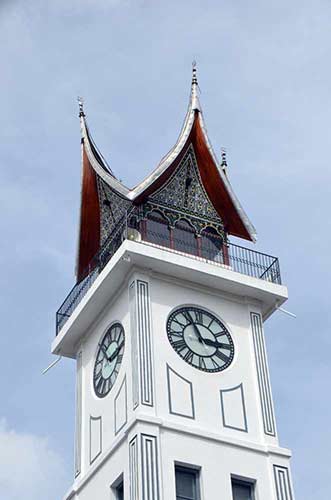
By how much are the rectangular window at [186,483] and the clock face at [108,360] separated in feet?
9.59

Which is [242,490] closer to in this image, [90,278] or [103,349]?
[103,349]

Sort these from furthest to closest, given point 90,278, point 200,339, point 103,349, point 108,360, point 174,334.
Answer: point 90,278, point 103,349, point 108,360, point 200,339, point 174,334

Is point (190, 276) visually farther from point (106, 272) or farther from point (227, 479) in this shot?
point (227, 479)

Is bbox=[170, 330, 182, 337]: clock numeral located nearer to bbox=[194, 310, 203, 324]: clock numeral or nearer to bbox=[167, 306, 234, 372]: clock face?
bbox=[167, 306, 234, 372]: clock face

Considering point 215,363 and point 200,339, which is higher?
point 200,339

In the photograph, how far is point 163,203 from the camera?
29.1m

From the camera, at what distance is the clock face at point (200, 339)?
87.6 feet

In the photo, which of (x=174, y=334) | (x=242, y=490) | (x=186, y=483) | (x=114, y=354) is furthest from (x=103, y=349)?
(x=242, y=490)

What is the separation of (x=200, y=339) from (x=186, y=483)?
354 centimetres

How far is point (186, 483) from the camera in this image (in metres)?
24.8

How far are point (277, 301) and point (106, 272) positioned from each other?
390 centimetres

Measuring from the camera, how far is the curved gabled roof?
29.4m

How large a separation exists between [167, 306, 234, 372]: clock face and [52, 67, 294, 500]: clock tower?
1.0 inches

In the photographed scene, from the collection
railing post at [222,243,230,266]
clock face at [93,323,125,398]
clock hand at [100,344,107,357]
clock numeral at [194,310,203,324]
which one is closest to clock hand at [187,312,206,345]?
clock numeral at [194,310,203,324]
